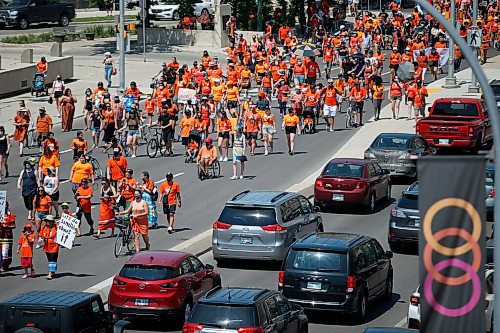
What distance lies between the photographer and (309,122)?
4150 centimetres

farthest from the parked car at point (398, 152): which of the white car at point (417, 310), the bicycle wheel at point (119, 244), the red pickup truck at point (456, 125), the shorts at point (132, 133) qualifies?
the white car at point (417, 310)

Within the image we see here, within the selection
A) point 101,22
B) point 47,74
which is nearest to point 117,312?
point 47,74

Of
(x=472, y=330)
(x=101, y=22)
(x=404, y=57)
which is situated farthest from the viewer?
(x=101, y=22)

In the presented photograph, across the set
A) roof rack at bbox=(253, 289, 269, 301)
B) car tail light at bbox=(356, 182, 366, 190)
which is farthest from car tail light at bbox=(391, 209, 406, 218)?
roof rack at bbox=(253, 289, 269, 301)

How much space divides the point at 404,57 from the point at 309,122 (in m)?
11.2

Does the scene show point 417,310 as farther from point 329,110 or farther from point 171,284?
point 329,110

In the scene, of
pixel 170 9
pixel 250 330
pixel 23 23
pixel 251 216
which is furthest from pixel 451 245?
pixel 170 9

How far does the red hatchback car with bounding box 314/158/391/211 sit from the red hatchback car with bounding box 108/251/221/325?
9.45m

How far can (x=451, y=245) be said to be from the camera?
38.1 feet

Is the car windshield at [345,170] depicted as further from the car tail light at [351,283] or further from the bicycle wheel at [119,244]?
the car tail light at [351,283]

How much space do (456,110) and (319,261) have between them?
56.1ft

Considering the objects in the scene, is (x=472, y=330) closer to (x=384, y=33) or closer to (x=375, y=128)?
(x=375, y=128)

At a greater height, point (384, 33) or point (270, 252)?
point (384, 33)

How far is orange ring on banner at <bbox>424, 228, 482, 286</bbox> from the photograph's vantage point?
1155cm
